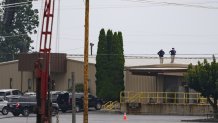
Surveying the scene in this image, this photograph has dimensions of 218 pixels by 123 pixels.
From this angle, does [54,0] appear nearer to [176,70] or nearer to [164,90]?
[176,70]

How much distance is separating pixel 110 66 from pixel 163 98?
29.3 ft

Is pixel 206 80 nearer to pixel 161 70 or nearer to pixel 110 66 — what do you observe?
pixel 161 70

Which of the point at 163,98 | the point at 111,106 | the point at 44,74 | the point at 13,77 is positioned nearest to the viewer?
the point at 44,74

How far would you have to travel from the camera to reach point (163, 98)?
59.8 meters

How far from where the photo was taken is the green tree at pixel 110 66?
215ft

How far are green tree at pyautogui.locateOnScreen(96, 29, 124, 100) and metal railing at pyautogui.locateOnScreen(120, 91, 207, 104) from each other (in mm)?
2145

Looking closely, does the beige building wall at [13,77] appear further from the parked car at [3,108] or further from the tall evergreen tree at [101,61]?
the parked car at [3,108]

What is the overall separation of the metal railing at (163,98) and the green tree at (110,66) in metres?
2.14

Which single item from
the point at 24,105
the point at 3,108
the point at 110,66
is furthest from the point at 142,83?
the point at 24,105

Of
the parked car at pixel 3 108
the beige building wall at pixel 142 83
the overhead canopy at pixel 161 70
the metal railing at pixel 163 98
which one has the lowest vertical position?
the parked car at pixel 3 108

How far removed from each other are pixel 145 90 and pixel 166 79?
8.23ft

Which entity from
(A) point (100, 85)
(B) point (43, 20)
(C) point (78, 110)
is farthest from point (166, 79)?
(B) point (43, 20)

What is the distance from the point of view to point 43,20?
98.6 ft

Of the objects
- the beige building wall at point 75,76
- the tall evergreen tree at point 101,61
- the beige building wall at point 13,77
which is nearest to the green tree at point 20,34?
the beige building wall at point 13,77
